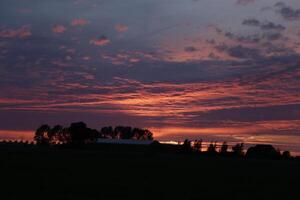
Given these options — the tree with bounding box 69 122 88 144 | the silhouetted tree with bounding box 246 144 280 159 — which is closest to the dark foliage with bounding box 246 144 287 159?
the silhouetted tree with bounding box 246 144 280 159

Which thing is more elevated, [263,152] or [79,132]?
[79,132]

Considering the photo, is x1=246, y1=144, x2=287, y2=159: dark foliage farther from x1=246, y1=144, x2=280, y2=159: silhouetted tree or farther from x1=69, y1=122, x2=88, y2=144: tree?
x1=69, y1=122, x2=88, y2=144: tree

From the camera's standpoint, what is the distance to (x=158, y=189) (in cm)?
2814

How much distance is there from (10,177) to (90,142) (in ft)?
381

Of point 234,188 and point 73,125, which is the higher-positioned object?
point 73,125

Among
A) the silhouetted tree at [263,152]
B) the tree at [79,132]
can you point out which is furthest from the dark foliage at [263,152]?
the tree at [79,132]

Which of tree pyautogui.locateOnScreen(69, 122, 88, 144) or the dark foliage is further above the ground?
tree pyautogui.locateOnScreen(69, 122, 88, 144)

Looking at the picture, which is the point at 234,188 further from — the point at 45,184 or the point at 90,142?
the point at 90,142

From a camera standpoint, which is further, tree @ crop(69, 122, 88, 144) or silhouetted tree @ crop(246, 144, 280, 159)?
tree @ crop(69, 122, 88, 144)

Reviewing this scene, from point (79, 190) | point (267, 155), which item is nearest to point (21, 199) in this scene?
point (79, 190)

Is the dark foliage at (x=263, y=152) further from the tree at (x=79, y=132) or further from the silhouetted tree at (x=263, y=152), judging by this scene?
the tree at (x=79, y=132)

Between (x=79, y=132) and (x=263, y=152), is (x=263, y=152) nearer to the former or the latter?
(x=263, y=152)

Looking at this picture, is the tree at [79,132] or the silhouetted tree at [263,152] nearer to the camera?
the silhouetted tree at [263,152]

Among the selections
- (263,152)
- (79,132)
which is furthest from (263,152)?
(79,132)
